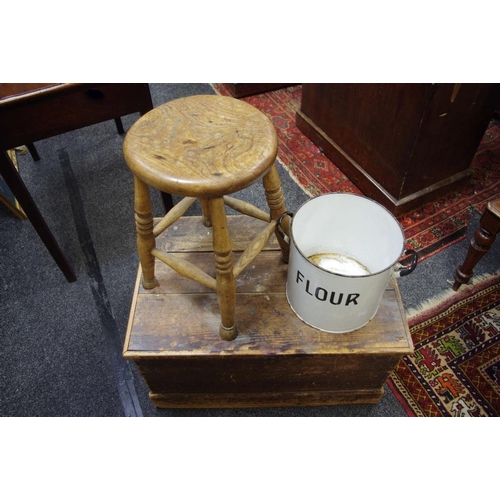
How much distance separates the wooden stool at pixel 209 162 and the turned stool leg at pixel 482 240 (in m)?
0.68

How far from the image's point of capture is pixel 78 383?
54.0 inches

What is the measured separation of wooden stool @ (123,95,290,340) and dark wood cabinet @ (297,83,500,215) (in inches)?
30.2

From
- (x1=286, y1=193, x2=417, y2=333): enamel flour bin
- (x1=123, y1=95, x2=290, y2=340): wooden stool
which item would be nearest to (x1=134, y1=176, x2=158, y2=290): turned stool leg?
(x1=123, y1=95, x2=290, y2=340): wooden stool

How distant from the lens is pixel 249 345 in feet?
3.50

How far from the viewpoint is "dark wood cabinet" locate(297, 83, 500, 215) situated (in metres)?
1.50

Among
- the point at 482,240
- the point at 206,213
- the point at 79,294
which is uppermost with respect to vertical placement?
the point at 206,213

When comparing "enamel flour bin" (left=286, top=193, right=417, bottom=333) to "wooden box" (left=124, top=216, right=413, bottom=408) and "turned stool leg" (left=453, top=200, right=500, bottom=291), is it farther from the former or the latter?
"turned stool leg" (left=453, top=200, right=500, bottom=291)

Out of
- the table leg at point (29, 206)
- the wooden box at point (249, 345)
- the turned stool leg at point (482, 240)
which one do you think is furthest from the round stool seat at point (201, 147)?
the turned stool leg at point (482, 240)

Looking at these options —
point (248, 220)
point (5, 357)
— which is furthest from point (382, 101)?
point (5, 357)

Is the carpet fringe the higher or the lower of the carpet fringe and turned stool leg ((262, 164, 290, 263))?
the lower

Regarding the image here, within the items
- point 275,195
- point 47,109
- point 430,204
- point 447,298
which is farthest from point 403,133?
point 47,109

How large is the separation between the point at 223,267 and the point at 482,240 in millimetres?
928

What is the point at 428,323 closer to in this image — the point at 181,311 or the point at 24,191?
the point at 181,311

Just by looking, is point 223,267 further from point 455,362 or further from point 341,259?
point 455,362
